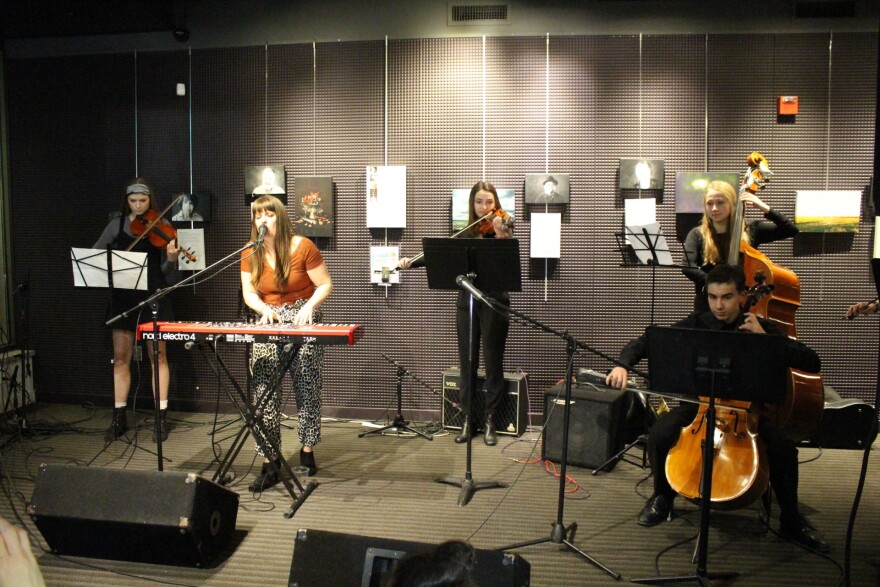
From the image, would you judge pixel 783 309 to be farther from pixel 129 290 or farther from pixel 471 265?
pixel 129 290

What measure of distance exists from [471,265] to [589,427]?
1.43m

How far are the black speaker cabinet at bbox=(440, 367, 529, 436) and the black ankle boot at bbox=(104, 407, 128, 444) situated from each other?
7.96 feet

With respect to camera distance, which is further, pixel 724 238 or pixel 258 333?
pixel 724 238

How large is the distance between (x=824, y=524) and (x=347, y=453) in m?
2.85

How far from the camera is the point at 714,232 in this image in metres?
3.86

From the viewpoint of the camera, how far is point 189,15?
17.1 feet

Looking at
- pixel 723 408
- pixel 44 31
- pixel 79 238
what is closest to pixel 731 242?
pixel 723 408

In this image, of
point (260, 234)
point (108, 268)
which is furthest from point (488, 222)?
point (108, 268)

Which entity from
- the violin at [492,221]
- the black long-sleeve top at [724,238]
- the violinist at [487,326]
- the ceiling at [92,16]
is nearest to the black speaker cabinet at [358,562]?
the violinist at [487,326]

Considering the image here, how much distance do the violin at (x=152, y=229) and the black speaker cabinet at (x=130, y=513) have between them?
2.14 meters

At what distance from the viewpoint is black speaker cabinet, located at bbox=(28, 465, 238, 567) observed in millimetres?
2477

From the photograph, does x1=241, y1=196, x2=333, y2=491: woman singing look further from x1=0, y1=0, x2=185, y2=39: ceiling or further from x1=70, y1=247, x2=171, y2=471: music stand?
x1=0, y1=0, x2=185, y2=39: ceiling

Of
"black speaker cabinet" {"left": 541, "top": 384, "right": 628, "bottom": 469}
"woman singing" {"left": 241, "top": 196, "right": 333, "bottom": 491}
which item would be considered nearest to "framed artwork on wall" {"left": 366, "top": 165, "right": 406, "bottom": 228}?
"woman singing" {"left": 241, "top": 196, "right": 333, "bottom": 491}

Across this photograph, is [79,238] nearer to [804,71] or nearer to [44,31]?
[44,31]
